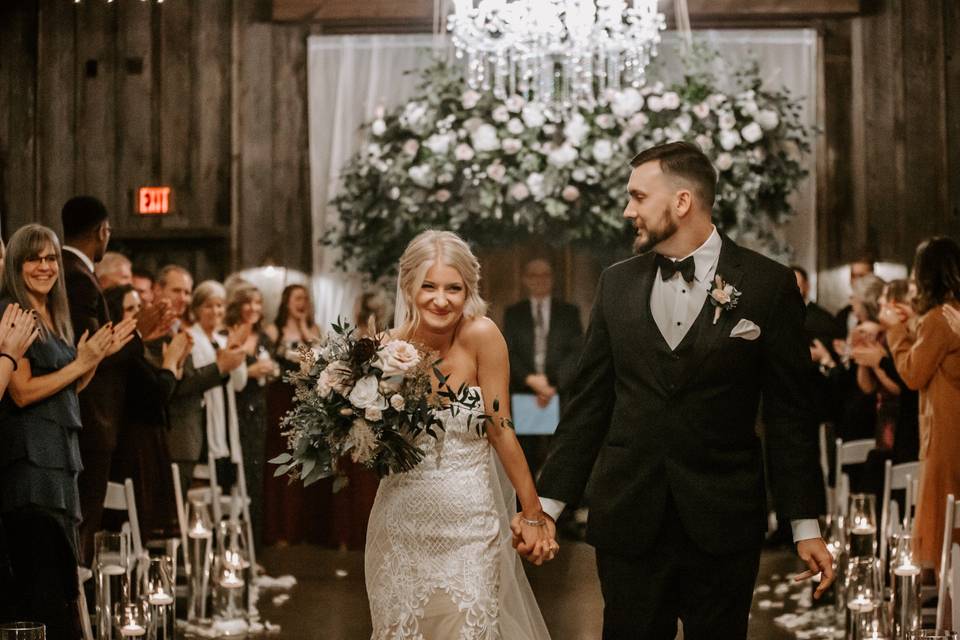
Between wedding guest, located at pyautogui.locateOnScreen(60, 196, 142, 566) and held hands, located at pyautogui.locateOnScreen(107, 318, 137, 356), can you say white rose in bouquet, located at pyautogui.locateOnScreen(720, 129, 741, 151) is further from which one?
held hands, located at pyautogui.locateOnScreen(107, 318, 137, 356)

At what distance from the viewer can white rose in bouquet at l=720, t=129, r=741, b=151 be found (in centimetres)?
835

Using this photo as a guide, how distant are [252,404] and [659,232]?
456 cm

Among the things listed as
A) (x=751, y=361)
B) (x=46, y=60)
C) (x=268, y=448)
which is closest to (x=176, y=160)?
(x=46, y=60)

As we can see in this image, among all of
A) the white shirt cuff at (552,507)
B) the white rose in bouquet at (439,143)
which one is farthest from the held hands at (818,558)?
the white rose in bouquet at (439,143)

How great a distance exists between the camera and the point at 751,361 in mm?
3250

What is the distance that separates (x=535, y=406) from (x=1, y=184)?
4.62m

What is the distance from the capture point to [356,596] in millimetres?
6586

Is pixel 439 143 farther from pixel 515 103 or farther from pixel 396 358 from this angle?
pixel 396 358

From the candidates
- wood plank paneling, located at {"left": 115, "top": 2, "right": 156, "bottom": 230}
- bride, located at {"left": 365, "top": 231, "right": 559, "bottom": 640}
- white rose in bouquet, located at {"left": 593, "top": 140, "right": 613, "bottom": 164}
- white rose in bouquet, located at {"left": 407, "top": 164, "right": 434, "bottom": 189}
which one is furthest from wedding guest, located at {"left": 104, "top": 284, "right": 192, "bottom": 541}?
wood plank paneling, located at {"left": 115, "top": 2, "right": 156, "bottom": 230}

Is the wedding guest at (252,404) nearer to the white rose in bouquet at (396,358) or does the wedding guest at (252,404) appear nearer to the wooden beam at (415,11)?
the wooden beam at (415,11)

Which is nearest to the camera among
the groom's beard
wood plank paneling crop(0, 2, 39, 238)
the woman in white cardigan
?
the groom's beard

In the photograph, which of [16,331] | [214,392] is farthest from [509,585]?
[214,392]

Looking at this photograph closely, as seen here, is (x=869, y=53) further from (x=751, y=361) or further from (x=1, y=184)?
(x=751, y=361)

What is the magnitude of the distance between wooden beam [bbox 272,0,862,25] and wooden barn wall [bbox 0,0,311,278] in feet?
0.51
